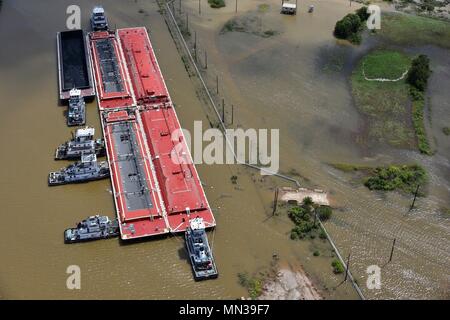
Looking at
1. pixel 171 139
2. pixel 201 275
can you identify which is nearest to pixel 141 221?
pixel 201 275

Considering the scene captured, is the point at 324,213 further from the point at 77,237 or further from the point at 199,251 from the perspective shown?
the point at 77,237

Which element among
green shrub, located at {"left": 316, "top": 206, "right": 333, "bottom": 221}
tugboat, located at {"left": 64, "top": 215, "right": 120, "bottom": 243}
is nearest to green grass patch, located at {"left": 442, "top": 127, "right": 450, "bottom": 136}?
green shrub, located at {"left": 316, "top": 206, "right": 333, "bottom": 221}

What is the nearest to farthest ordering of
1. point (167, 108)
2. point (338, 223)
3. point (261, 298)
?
1. point (261, 298)
2. point (338, 223)
3. point (167, 108)

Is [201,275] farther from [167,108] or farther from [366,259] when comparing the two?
[167,108]

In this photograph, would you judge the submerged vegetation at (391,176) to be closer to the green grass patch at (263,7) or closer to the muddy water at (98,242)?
the muddy water at (98,242)

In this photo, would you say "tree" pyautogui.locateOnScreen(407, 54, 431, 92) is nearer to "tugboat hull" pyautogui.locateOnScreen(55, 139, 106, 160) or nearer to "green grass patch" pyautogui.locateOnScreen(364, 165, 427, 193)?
"green grass patch" pyautogui.locateOnScreen(364, 165, 427, 193)

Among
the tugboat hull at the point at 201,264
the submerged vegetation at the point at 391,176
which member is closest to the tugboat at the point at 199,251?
the tugboat hull at the point at 201,264
